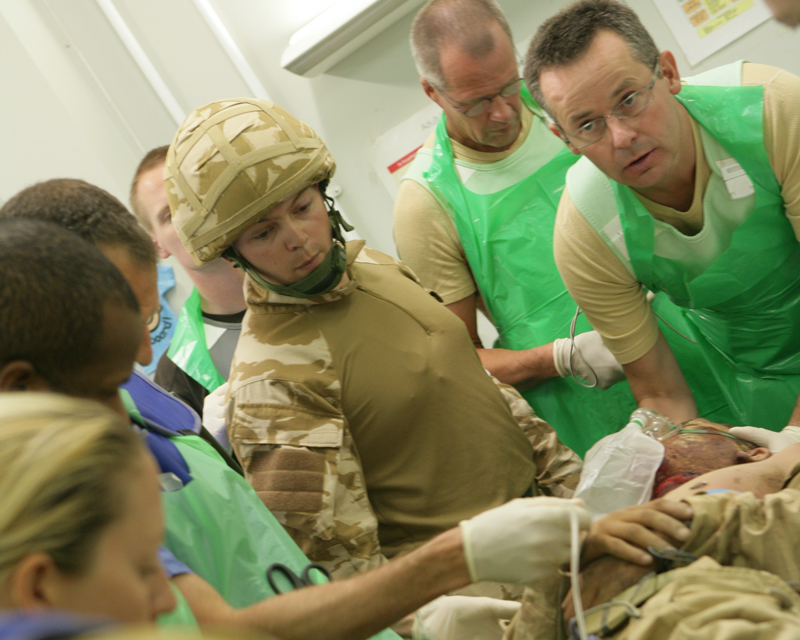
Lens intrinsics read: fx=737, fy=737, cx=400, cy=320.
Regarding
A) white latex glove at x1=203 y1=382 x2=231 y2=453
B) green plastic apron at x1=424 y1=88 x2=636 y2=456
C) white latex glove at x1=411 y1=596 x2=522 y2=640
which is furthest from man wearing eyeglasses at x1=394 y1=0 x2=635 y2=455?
white latex glove at x1=411 y1=596 x2=522 y2=640

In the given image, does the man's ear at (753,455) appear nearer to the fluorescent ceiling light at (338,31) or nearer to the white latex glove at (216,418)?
the white latex glove at (216,418)

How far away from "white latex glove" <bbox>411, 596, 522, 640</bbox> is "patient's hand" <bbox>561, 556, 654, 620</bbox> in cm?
23

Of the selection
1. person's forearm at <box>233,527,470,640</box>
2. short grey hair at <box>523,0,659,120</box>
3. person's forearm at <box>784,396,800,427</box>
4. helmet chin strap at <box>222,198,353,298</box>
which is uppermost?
short grey hair at <box>523,0,659,120</box>

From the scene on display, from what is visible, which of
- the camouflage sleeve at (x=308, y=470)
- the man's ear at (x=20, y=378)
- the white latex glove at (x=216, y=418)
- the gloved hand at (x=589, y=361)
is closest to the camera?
the man's ear at (x=20, y=378)

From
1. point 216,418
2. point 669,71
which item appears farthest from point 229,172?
point 669,71

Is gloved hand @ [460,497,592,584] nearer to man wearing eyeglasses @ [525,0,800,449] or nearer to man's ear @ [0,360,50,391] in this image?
man's ear @ [0,360,50,391]

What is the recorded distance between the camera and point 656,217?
2.00 meters

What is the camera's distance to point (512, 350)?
8.52ft

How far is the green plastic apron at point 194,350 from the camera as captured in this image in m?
2.63

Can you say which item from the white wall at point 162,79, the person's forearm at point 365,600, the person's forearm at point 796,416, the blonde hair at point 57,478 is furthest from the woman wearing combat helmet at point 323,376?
the white wall at point 162,79

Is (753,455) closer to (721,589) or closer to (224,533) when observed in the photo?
(721,589)

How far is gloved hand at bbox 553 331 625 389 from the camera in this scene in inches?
93.7

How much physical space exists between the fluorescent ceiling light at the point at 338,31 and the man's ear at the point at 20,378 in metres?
2.58

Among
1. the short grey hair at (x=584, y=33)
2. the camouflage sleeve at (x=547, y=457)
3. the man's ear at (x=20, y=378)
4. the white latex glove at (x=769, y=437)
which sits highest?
the man's ear at (x=20, y=378)
